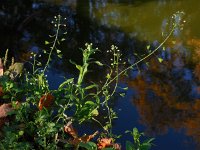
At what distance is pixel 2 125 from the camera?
109 inches

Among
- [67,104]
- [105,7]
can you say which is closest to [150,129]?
[67,104]

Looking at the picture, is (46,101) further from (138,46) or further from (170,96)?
(138,46)

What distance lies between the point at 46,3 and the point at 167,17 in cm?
285

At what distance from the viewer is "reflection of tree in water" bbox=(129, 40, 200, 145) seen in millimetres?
5203

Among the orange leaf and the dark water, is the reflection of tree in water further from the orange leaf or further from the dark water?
the orange leaf

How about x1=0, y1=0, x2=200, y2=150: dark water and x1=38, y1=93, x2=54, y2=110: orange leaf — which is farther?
x1=0, y1=0, x2=200, y2=150: dark water

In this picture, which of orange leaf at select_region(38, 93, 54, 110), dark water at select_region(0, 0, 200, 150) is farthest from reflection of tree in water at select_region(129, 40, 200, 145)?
orange leaf at select_region(38, 93, 54, 110)

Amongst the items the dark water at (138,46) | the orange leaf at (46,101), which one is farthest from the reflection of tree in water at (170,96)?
the orange leaf at (46,101)

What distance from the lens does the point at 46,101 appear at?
284 centimetres

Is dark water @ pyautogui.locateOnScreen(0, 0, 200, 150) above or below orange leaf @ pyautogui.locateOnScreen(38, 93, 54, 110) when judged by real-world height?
below

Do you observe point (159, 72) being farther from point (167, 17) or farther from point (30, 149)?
point (30, 149)

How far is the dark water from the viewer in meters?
5.21

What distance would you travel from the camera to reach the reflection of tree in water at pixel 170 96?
520 centimetres

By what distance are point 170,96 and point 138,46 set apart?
6.25ft
